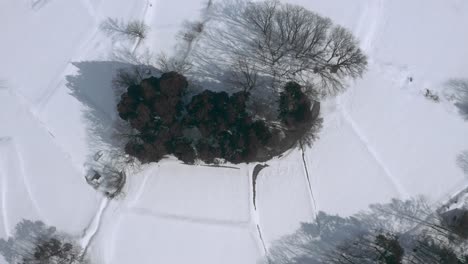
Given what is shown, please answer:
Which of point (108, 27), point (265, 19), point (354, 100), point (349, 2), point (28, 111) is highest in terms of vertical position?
point (349, 2)

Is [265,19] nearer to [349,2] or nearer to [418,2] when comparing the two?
[349,2]

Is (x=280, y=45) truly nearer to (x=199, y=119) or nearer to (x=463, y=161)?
(x=199, y=119)

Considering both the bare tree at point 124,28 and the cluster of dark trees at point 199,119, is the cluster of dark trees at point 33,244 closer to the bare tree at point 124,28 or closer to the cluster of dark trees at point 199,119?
the cluster of dark trees at point 199,119

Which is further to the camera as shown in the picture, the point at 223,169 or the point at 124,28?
the point at 124,28

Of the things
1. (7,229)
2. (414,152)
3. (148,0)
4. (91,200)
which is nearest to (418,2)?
(414,152)

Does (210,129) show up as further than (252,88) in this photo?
No

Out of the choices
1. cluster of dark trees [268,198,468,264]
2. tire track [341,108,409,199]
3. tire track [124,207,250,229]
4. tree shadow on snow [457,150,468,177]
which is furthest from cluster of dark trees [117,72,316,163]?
tree shadow on snow [457,150,468,177]

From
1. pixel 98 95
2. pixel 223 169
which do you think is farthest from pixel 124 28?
pixel 223 169

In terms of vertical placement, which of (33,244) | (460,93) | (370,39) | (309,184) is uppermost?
(370,39)
